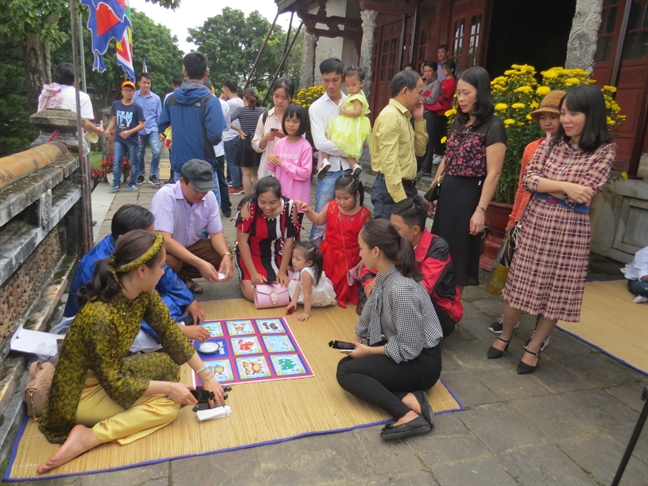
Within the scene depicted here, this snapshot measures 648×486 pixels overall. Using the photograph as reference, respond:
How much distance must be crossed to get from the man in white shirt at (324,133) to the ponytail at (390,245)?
6.07ft

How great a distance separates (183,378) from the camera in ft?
9.49

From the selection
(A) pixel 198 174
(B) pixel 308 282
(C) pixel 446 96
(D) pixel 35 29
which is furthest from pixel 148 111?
(B) pixel 308 282

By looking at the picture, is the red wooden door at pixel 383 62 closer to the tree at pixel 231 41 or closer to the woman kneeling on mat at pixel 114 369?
the woman kneeling on mat at pixel 114 369

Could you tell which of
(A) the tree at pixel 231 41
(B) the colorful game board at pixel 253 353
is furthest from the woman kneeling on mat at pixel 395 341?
(A) the tree at pixel 231 41

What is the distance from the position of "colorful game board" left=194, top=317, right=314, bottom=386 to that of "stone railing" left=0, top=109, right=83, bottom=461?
3.02 feet

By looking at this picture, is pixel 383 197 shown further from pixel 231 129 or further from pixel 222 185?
pixel 231 129

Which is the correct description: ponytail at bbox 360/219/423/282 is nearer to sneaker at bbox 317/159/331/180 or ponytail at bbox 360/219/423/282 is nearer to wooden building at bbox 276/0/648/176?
sneaker at bbox 317/159/331/180

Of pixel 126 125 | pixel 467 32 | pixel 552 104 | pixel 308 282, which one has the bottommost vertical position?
pixel 308 282

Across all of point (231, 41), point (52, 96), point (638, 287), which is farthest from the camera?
point (231, 41)

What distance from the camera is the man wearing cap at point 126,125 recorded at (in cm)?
775

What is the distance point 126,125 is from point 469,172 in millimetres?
6075

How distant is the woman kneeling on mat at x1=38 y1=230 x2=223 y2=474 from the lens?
2.12m

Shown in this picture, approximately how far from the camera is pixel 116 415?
230 centimetres

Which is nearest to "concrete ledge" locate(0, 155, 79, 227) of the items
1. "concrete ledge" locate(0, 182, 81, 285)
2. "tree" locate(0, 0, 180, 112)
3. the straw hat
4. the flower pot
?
"concrete ledge" locate(0, 182, 81, 285)
